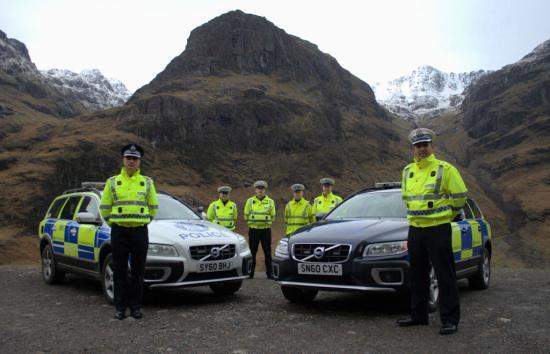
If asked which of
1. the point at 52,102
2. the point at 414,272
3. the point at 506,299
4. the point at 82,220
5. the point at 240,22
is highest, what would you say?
the point at 240,22

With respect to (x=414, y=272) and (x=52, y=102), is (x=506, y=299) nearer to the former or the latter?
(x=414, y=272)

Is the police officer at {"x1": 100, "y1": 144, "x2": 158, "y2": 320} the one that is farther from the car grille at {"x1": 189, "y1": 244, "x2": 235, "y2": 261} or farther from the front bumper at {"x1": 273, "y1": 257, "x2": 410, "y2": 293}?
the front bumper at {"x1": 273, "y1": 257, "x2": 410, "y2": 293}

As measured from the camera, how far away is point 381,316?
21.3 feet

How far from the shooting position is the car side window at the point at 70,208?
9.08m

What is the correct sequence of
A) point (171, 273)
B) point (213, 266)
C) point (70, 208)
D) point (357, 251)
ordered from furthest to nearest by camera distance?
1. point (70, 208)
2. point (213, 266)
3. point (171, 273)
4. point (357, 251)

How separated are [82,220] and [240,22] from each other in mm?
64627

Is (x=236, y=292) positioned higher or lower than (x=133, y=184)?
lower

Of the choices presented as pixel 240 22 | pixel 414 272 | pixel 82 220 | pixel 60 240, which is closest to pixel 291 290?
pixel 414 272

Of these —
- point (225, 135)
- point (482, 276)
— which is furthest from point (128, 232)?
point (225, 135)

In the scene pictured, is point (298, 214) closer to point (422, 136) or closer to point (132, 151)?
point (132, 151)

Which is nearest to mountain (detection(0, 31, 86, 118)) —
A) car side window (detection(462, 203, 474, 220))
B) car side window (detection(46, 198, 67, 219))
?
car side window (detection(46, 198, 67, 219))

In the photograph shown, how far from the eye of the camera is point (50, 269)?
952 cm

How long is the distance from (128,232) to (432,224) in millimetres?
3427

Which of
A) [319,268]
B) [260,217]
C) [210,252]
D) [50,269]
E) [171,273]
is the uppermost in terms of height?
[260,217]
